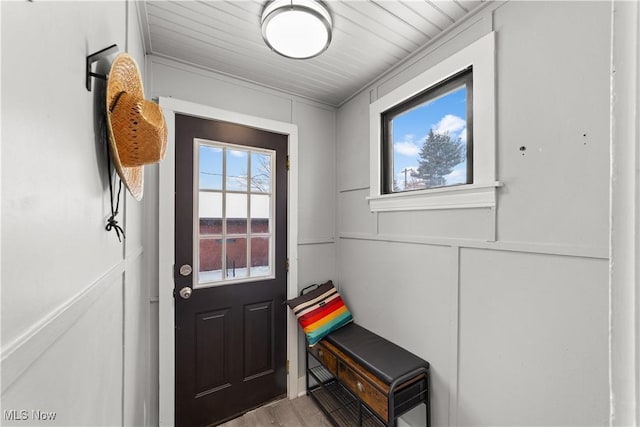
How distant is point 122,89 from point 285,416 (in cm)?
221

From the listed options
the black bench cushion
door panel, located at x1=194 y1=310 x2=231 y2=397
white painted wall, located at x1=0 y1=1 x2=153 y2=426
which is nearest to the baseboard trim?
white painted wall, located at x1=0 y1=1 x2=153 y2=426

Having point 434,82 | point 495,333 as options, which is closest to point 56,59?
point 434,82

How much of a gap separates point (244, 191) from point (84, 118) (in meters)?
1.36

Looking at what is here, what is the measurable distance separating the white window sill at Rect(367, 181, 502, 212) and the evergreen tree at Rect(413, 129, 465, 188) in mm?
104

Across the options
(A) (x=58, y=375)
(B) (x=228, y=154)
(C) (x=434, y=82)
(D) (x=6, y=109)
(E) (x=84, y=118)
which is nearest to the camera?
(D) (x=6, y=109)

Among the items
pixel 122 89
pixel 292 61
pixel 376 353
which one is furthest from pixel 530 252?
pixel 292 61

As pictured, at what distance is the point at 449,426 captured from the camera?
144cm

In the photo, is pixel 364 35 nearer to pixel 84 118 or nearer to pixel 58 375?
Answer: pixel 84 118

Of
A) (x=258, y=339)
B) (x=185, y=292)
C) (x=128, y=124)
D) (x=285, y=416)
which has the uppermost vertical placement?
(x=128, y=124)

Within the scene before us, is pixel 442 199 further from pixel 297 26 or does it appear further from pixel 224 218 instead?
pixel 224 218

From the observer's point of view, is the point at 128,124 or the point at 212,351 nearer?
the point at 128,124

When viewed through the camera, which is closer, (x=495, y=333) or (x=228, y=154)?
(x=495, y=333)

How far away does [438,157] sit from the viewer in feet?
5.21

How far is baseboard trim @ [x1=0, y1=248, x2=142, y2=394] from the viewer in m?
0.32
